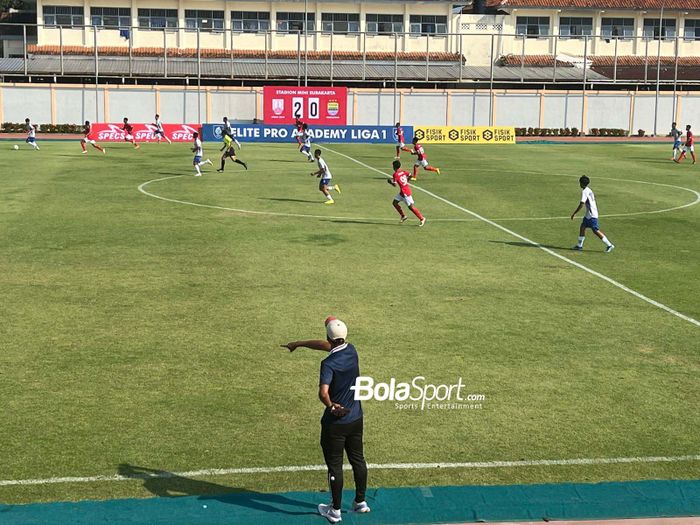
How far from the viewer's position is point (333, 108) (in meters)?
74.4

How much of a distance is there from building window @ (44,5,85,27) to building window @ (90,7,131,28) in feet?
3.61

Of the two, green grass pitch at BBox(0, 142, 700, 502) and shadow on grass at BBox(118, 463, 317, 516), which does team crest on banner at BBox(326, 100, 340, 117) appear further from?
shadow on grass at BBox(118, 463, 317, 516)

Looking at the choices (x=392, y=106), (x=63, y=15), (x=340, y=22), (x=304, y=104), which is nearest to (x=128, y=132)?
(x=304, y=104)

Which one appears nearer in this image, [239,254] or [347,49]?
[239,254]

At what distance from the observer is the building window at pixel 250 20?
87.0 m

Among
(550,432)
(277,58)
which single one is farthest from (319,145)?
(550,432)

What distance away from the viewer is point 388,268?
22.3 metres

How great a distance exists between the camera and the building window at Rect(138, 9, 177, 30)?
85.7 metres

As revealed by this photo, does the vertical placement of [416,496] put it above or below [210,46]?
below

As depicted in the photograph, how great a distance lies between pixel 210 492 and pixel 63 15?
268ft

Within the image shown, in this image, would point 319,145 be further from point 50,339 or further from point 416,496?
point 416,496

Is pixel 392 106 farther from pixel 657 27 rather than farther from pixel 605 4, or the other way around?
pixel 657 27

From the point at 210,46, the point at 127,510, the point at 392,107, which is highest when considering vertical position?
the point at 210,46

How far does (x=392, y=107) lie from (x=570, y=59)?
2211cm
